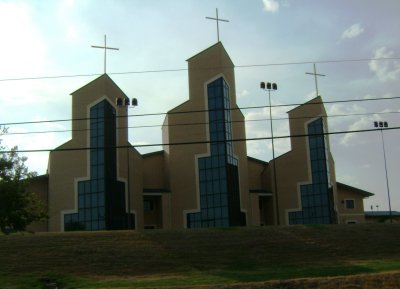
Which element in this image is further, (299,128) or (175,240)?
(299,128)

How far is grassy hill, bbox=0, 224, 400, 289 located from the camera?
26594 millimetres

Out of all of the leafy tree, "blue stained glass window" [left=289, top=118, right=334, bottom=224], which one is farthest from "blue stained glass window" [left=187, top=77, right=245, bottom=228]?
the leafy tree

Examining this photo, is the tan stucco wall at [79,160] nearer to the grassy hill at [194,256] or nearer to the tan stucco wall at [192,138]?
the tan stucco wall at [192,138]

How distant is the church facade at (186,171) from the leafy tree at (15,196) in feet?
90.8

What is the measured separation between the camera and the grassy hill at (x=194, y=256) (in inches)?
1047

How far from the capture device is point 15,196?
30875 millimetres

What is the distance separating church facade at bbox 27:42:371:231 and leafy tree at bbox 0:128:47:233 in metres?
27.7

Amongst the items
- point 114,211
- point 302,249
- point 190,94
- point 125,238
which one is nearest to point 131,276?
point 125,238

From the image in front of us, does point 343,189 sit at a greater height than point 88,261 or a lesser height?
greater

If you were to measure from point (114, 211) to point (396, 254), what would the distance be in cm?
3402

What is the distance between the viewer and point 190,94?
68.2 m

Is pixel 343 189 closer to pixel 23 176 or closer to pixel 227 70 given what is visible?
pixel 227 70

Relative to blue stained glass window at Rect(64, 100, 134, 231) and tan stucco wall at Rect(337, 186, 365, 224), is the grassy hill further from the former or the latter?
tan stucco wall at Rect(337, 186, 365, 224)

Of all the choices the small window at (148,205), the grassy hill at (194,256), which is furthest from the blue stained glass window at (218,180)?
the grassy hill at (194,256)
